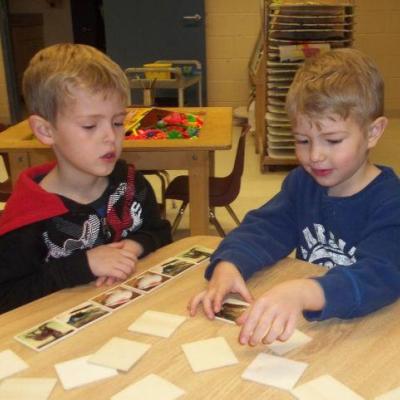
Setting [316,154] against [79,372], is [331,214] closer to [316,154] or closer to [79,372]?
[316,154]

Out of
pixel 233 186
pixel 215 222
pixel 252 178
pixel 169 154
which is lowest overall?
pixel 252 178

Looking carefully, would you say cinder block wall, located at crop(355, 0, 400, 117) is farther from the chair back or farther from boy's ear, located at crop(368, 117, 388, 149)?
boy's ear, located at crop(368, 117, 388, 149)

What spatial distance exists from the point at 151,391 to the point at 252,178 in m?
3.68

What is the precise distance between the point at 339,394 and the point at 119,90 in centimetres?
89

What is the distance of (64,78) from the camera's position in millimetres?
1310

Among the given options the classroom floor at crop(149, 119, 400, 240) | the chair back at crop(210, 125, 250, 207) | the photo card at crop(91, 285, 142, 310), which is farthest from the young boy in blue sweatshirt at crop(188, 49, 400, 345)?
the classroom floor at crop(149, 119, 400, 240)

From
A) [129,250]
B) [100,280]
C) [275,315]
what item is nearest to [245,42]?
[129,250]

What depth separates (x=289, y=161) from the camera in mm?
4426

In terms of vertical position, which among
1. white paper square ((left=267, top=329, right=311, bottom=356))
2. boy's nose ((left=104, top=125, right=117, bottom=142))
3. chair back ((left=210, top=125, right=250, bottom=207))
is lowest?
chair back ((left=210, top=125, right=250, bottom=207))

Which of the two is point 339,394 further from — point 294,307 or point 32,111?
point 32,111

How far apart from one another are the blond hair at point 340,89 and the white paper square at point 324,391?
1.92 feet

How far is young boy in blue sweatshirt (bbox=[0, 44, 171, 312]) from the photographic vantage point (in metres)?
1.25

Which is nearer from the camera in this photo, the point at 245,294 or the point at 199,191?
the point at 245,294

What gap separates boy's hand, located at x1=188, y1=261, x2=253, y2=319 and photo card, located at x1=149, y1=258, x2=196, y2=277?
9cm
